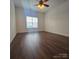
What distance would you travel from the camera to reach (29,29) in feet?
34.6

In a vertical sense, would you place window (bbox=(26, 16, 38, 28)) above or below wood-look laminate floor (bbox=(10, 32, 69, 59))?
above

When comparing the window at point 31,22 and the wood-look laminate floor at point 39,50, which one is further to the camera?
the window at point 31,22

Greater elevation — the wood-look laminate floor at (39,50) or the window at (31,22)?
the window at (31,22)

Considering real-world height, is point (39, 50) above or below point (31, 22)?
below

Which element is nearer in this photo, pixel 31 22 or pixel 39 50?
pixel 39 50

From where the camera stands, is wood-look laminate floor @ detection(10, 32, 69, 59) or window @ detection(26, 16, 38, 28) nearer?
wood-look laminate floor @ detection(10, 32, 69, 59)
